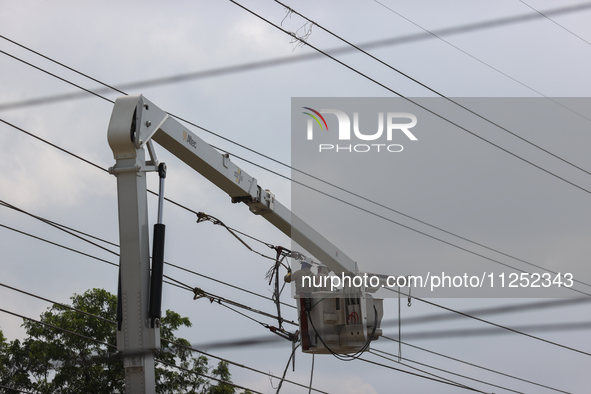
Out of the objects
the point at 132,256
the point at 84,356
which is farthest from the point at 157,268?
the point at 84,356

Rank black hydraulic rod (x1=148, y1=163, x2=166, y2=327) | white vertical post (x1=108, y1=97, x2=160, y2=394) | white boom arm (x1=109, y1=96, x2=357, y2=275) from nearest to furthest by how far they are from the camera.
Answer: white vertical post (x1=108, y1=97, x2=160, y2=394) < black hydraulic rod (x1=148, y1=163, x2=166, y2=327) < white boom arm (x1=109, y1=96, x2=357, y2=275)

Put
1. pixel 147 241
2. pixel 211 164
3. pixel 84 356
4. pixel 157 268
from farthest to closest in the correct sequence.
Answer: pixel 84 356
pixel 211 164
pixel 147 241
pixel 157 268

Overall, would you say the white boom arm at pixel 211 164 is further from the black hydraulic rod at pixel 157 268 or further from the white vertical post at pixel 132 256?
the black hydraulic rod at pixel 157 268

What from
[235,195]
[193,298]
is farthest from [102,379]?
[235,195]

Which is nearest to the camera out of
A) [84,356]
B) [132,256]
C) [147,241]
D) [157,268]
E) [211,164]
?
[157,268]

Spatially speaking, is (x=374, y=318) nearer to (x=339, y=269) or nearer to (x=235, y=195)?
(x=339, y=269)

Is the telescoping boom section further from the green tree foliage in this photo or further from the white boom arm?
the green tree foliage

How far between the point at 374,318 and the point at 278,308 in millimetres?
1793

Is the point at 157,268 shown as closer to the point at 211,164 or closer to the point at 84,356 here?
the point at 211,164

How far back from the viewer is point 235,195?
10.1 metres

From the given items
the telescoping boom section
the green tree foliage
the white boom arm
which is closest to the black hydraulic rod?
the telescoping boom section

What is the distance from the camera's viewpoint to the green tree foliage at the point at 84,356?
74.2ft

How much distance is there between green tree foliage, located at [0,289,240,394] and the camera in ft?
74.2

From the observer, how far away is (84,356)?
886 inches
